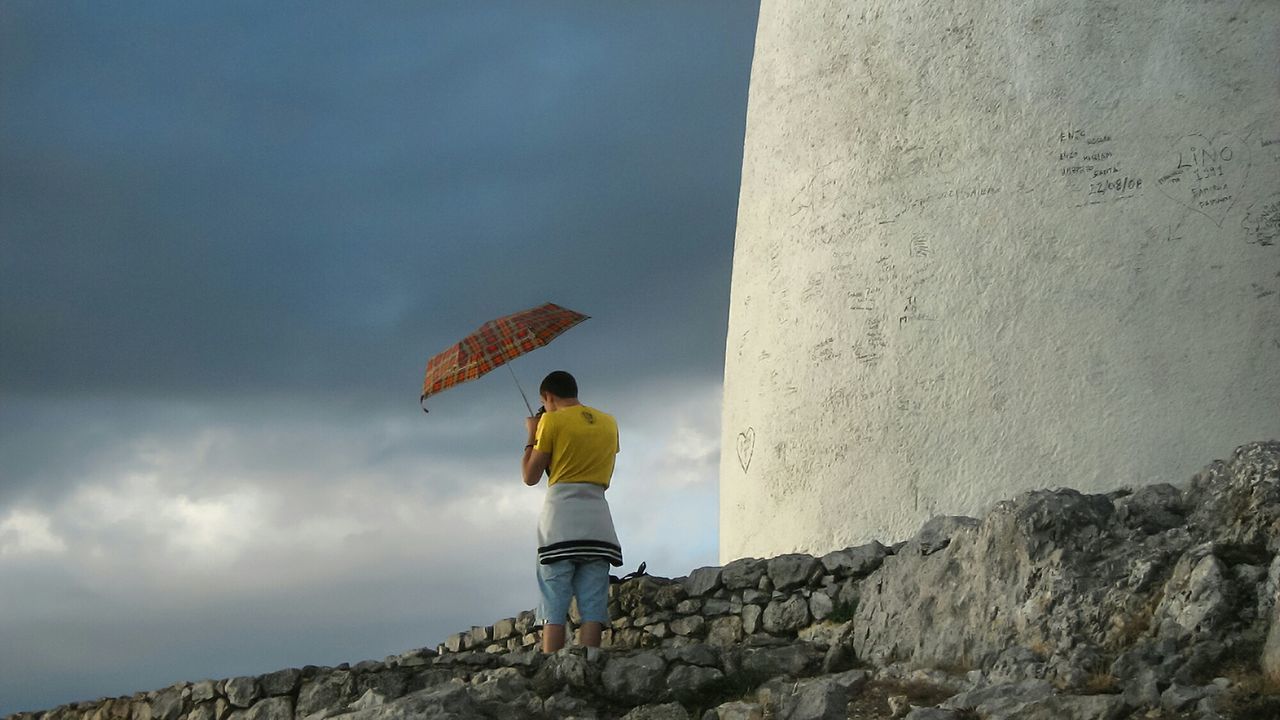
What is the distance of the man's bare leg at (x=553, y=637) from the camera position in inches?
323

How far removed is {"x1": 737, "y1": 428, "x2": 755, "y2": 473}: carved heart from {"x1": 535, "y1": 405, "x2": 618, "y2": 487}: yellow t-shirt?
2.41 metres

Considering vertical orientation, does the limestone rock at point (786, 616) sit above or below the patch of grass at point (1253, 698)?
above

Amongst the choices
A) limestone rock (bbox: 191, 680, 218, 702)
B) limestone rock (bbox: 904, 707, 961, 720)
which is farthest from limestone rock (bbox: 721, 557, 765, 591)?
limestone rock (bbox: 191, 680, 218, 702)

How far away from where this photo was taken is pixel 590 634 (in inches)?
325

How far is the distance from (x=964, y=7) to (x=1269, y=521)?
4.52m

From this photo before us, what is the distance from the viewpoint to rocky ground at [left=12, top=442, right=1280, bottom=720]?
21.3 feet

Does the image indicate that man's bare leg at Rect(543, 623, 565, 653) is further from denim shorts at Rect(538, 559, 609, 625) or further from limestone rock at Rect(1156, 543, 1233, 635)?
limestone rock at Rect(1156, 543, 1233, 635)

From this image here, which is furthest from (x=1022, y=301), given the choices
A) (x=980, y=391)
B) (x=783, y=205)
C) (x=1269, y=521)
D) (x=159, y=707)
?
(x=159, y=707)

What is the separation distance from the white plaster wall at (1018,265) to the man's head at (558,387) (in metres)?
2.15

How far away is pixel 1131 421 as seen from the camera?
30.5 feet

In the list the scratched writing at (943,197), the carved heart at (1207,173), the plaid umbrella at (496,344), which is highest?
the scratched writing at (943,197)

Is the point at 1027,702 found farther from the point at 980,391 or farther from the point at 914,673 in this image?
the point at 980,391

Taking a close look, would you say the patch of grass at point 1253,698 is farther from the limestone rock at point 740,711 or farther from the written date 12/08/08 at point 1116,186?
the written date 12/08/08 at point 1116,186

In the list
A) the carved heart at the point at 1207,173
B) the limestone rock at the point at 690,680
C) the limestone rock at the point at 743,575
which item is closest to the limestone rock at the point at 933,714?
the limestone rock at the point at 690,680
